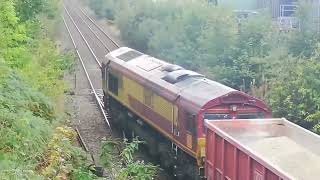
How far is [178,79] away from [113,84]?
6742mm

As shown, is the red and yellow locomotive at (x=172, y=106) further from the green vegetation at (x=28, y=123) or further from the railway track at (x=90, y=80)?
the green vegetation at (x=28, y=123)

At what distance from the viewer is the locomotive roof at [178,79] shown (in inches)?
625

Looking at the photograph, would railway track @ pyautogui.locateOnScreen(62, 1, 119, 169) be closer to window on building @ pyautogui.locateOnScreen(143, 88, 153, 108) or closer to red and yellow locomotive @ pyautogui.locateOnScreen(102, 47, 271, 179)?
red and yellow locomotive @ pyautogui.locateOnScreen(102, 47, 271, 179)

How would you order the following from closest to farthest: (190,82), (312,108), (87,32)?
(190,82) < (312,108) < (87,32)

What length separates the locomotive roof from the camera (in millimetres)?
15867

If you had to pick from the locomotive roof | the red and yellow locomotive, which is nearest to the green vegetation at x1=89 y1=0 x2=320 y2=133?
the red and yellow locomotive

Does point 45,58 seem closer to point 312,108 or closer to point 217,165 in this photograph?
point 312,108

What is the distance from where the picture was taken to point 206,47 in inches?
1193

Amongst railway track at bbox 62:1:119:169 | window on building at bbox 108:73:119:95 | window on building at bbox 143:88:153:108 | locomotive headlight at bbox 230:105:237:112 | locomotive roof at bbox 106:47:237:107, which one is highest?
locomotive roof at bbox 106:47:237:107

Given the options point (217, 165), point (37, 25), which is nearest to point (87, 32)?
point (37, 25)

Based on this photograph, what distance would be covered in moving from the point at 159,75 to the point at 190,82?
2256 mm

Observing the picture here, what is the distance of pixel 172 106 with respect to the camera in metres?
17.1

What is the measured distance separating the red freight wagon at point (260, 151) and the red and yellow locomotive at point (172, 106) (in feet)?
4.51

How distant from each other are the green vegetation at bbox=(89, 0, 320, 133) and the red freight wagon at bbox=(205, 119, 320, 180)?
3714mm
